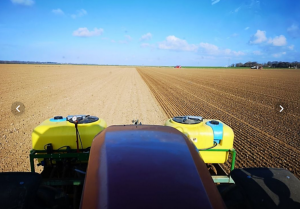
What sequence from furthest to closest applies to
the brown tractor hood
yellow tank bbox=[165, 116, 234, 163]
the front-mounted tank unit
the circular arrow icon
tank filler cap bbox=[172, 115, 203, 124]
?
the circular arrow icon < tank filler cap bbox=[172, 115, 203, 124] < yellow tank bbox=[165, 116, 234, 163] < the front-mounted tank unit < the brown tractor hood

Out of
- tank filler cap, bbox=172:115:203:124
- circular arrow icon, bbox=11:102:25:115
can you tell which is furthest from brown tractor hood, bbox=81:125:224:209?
circular arrow icon, bbox=11:102:25:115

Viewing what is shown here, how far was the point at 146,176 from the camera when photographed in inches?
55.8

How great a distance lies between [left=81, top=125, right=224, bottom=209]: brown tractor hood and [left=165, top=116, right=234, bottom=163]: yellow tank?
1589mm

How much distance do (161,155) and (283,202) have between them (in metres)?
1.35

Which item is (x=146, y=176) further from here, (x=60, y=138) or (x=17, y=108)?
(x=17, y=108)

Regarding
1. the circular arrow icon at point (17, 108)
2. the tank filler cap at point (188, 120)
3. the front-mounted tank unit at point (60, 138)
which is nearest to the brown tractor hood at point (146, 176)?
the front-mounted tank unit at point (60, 138)

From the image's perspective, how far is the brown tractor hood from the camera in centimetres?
124

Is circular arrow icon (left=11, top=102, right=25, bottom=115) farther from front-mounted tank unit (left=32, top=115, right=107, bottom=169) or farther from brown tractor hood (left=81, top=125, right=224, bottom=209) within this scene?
brown tractor hood (left=81, top=125, right=224, bottom=209)

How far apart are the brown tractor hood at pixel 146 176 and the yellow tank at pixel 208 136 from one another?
159cm

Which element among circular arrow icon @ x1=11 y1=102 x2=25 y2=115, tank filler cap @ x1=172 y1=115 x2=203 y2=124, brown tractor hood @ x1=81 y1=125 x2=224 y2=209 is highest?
brown tractor hood @ x1=81 y1=125 x2=224 y2=209

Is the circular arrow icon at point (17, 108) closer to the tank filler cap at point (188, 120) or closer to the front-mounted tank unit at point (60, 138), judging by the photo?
the front-mounted tank unit at point (60, 138)

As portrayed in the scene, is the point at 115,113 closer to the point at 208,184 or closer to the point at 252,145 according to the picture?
the point at 252,145

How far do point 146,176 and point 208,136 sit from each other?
7.86 ft

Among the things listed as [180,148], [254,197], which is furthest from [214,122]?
[180,148]
